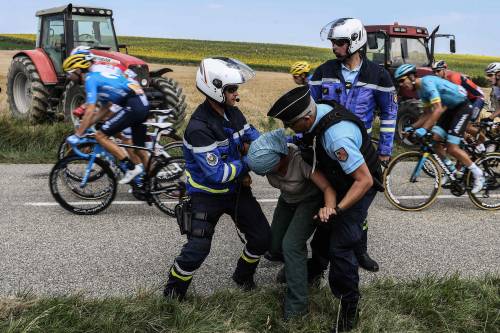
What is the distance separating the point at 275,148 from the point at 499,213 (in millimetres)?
4808

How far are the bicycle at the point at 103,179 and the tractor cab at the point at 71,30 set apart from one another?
254 inches

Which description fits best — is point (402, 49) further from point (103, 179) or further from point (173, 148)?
point (103, 179)

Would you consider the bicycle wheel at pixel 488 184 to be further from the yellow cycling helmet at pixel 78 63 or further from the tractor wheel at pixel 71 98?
the tractor wheel at pixel 71 98

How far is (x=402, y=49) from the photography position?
47.6 ft

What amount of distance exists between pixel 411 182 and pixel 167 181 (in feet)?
11.5

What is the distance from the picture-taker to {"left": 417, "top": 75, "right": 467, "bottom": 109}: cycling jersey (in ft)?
23.1

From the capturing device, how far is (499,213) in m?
7.14

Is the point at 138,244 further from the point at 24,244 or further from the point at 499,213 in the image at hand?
the point at 499,213

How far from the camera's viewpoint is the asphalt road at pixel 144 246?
4.66 m

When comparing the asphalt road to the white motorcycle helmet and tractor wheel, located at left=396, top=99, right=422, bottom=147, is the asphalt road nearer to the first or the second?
the white motorcycle helmet

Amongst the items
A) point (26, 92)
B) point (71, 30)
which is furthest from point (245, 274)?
point (26, 92)

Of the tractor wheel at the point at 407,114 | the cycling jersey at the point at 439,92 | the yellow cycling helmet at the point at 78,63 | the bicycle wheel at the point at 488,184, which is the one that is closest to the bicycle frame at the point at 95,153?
the yellow cycling helmet at the point at 78,63

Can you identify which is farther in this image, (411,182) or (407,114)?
(407,114)

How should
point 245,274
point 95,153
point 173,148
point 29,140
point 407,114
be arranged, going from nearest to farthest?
point 245,274, point 95,153, point 173,148, point 29,140, point 407,114
